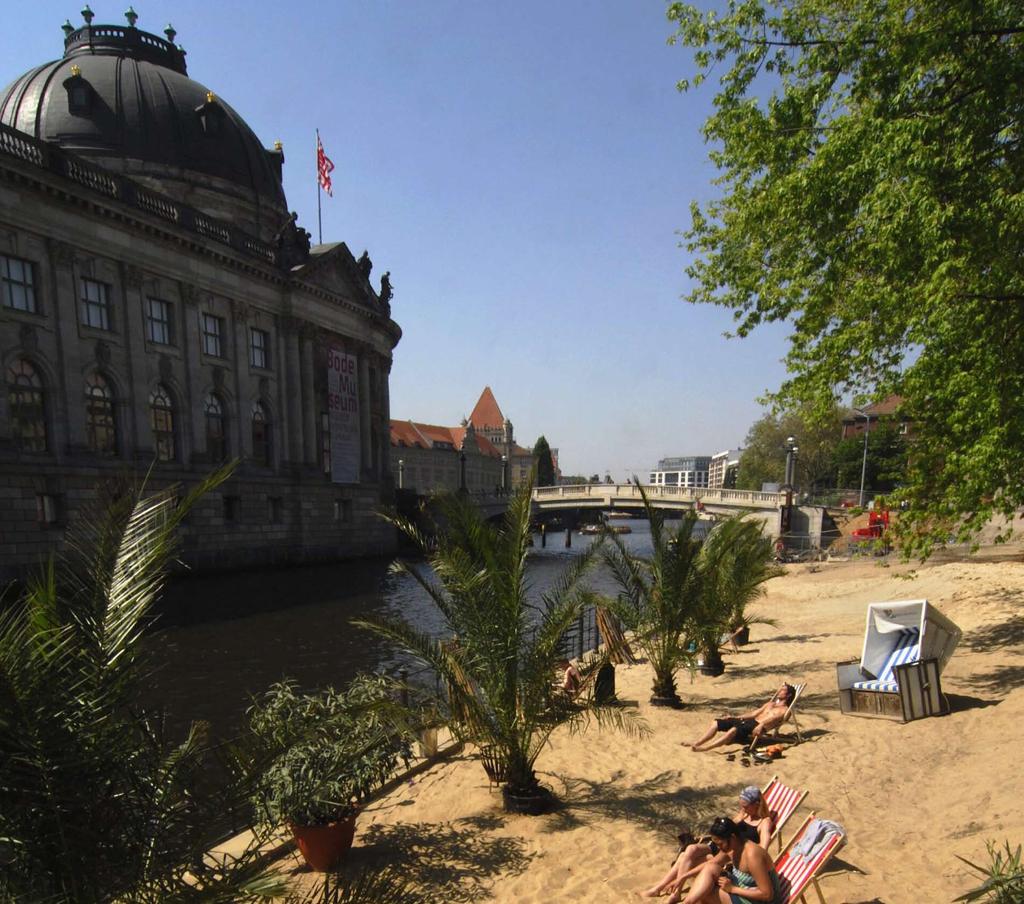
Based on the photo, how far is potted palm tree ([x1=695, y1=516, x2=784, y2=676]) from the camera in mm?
12672

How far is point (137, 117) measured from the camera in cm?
4053

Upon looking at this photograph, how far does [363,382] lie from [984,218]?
41.6m

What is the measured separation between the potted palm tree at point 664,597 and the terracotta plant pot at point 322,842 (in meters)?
6.22

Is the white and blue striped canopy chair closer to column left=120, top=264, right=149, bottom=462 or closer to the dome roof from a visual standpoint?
column left=120, top=264, right=149, bottom=462

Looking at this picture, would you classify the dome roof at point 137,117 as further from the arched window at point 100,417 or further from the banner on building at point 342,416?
the arched window at point 100,417

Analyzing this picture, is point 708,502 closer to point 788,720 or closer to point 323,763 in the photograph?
point 788,720

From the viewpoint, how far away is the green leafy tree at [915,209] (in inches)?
335

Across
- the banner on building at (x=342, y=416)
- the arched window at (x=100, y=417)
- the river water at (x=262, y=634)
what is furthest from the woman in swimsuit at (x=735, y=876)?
the banner on building at (x=342, y=416)

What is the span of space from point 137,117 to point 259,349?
17953 millimetres

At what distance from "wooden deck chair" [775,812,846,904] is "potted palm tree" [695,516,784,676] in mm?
6348

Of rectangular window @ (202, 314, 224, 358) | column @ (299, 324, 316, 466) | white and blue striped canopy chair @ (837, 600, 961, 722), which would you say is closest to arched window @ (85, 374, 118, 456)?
rectangular window @ (202, 314, 224, 358)

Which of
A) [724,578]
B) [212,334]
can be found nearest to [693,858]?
[724,578]

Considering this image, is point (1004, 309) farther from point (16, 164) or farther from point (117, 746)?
point (16, 164)

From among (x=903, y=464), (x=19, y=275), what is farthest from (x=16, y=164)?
(x=903, y=464)
